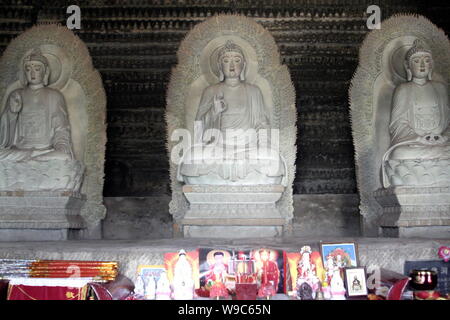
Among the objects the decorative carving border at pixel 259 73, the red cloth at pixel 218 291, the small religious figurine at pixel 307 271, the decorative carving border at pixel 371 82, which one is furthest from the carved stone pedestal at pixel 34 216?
the decorative carving border at pixel 371 82

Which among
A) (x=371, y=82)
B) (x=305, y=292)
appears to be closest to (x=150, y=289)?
(x=305, y=292)

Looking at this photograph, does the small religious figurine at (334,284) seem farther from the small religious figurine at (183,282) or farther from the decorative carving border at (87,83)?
the decorative carving border at (87,83)

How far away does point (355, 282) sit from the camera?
3.19 m

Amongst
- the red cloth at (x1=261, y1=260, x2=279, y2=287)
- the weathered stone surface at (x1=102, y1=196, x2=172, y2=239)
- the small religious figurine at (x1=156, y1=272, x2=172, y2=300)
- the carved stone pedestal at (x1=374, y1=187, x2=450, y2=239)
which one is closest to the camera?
the small religious figurine at (x1=156, y1=272, x2=172, y2=300)

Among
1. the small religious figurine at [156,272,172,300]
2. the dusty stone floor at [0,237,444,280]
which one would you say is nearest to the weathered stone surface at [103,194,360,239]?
the dusty stone floor at [0,237,444,280]

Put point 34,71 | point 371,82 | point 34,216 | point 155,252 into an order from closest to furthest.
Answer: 1. point 155,252
2. point 34,216
3. point 34,71
4. point 371,82

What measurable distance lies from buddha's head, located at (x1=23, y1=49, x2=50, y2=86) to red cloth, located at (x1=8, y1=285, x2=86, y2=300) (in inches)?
111

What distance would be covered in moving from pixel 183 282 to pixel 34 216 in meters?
2.22

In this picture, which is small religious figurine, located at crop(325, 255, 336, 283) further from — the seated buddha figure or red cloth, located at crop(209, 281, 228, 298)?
the seated buddha figure

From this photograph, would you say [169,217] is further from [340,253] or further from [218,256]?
[340,253]

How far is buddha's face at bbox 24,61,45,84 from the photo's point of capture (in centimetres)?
542

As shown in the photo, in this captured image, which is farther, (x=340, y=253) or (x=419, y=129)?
(x=419, y=129)
